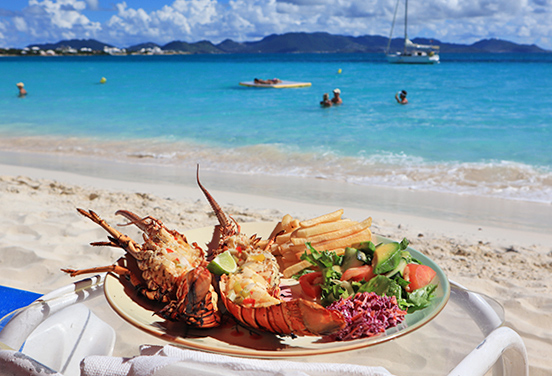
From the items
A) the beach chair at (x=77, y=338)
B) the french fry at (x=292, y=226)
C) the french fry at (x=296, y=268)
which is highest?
the french fry at (x=292, y=226)

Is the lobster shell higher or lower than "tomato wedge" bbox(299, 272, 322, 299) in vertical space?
higher

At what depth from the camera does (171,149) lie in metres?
12.5

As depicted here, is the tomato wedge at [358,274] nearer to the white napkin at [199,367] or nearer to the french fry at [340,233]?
the french fry at [340,233]

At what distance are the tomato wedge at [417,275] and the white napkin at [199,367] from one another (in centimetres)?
47

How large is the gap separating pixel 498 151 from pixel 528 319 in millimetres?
9472

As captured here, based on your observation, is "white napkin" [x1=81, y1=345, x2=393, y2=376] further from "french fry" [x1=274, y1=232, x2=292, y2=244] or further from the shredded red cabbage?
"french fry" [x1=274, y1=232, x2=292, y2=244]

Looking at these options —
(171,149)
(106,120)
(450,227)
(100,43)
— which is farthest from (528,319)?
(100,43)

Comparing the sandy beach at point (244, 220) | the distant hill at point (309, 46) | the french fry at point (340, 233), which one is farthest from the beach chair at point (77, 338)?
the distant hill at point (309, 46)

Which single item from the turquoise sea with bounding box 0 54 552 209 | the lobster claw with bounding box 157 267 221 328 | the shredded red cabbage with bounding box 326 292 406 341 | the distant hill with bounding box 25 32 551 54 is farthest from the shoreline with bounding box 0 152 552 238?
the distant hill with bounding box 25 32 551 54

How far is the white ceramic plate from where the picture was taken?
3.81ft

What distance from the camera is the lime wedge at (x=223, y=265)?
4.56ft

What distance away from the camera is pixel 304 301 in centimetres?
114

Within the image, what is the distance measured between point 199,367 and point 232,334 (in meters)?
0.20

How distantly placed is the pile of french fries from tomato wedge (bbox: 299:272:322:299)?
15 centimetres
